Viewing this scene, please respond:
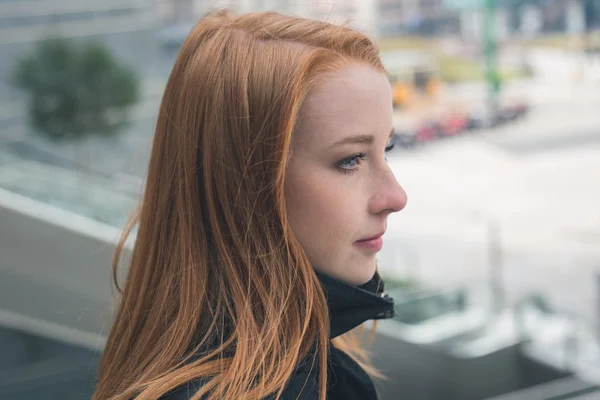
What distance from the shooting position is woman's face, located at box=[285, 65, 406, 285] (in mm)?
1057

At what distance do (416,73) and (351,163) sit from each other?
11.7 meters

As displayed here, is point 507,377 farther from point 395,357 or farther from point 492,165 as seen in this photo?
point 492,165

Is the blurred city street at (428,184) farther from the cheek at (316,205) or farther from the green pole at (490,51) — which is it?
the cheek at (316,205)

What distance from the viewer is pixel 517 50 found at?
1285 centimetres

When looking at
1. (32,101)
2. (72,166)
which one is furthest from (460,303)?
(32,101)

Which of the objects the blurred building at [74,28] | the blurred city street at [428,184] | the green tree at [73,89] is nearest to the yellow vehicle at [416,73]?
the blurred city street at [428,184]

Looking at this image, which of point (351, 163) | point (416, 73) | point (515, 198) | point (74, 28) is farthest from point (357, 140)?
point (515, 198)

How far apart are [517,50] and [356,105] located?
12629 mm

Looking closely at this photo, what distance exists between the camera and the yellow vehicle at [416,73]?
473 inches

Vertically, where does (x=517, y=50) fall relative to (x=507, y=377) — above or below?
above

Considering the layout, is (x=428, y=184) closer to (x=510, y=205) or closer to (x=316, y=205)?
(x=510, y=205)

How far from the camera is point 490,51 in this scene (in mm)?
13148

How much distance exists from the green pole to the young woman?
1259 cm

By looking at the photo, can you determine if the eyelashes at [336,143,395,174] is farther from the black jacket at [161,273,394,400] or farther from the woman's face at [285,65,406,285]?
the black jacket at [161,273,394,400]
